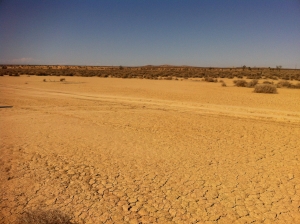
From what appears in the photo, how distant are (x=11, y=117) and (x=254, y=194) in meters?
11.2

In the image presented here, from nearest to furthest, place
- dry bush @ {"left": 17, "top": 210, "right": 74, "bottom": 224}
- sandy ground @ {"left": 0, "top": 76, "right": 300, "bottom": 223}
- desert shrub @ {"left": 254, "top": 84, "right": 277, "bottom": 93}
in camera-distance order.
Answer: dry bush @ {"left": 17, "top": 210, "right": 74, "bottom": 224}
sandy ground @ {"left": 0, "top": 76, "right": 300, "bottom": 223}
desert shrub @ {"left": 254, "top": 84, "right": 277, "bottom": 93}

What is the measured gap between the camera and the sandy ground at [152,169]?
4.80 metres

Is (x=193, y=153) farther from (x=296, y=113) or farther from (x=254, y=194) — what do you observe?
(x=296, y=113)

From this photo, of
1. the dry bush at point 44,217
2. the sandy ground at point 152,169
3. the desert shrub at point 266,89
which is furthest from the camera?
the desert shrub at point 266,89

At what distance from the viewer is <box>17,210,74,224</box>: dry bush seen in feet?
13.8

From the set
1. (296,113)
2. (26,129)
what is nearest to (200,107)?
(296,113)

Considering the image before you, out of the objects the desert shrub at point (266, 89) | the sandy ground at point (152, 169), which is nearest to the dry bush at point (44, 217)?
the sandy ground at point (152, 169)

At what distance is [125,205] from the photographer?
4.95 m

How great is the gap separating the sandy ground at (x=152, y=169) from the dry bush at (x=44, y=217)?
150 millimetres

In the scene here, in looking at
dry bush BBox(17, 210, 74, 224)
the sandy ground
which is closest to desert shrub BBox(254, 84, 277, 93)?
the sandy ground

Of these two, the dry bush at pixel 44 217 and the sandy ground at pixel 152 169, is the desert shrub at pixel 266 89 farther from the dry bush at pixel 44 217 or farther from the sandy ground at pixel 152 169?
the dry bush at pixel 44 217

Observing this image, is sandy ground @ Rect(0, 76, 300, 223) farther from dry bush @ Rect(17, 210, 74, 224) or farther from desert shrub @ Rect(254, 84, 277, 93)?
desert shrub @ Rect(254, 84, 277, 93)

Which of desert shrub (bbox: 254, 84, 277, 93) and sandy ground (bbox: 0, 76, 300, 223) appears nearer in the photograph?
sandy ground (bbox: 0, 76, 300, 223)

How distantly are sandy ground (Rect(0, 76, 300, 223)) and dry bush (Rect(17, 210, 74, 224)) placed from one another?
150mm
